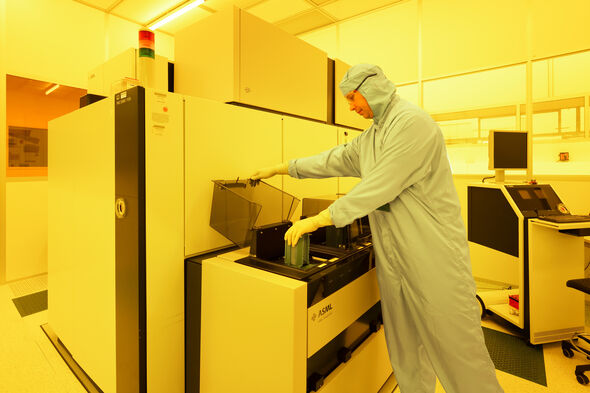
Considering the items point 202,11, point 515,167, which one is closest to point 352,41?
point 202,11

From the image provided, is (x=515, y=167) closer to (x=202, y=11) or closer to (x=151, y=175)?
(x=151, y=175)

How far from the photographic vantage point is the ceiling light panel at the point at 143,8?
3699 millimetres

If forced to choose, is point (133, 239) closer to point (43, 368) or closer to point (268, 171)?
point (268, 171)

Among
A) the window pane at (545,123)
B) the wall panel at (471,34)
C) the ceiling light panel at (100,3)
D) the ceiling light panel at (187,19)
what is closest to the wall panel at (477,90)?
the wall panel at (471,34)

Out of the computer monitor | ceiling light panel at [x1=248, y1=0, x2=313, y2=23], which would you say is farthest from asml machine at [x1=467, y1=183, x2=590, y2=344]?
ceiling light panel at [x1=248, y1=0, x2=313, y2=23]

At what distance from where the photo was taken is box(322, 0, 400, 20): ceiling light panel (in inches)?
144

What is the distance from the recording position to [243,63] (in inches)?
60.5

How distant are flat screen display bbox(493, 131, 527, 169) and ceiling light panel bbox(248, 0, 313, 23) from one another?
2.56 metres

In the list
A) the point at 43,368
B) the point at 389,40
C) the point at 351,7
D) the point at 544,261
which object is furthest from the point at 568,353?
the point at 351,7

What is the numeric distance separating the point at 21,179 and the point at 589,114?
518 cm

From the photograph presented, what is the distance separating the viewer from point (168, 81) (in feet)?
6.01

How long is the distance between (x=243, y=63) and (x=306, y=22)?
308 cm

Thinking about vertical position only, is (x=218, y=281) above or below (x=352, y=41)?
below

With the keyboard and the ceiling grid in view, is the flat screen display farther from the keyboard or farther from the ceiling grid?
the ceiling grid
